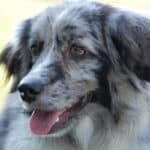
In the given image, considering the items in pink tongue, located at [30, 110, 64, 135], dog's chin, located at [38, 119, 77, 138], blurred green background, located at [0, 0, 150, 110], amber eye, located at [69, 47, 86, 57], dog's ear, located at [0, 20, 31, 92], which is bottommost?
blurred green background, located at [0, 0, 150, 110]

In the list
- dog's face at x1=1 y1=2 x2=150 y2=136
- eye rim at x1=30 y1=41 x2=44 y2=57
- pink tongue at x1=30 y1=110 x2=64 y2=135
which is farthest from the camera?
eye rim at x1=30 y1=41 x2=44 y2=57

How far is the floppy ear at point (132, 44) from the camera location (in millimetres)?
5168

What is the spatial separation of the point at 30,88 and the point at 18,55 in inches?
29.2

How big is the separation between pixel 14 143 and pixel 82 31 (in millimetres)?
1053

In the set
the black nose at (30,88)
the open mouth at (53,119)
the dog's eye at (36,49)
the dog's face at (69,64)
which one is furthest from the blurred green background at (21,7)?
the black nose at (30,88)

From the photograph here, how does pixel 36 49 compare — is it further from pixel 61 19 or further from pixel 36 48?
pixel 61 19

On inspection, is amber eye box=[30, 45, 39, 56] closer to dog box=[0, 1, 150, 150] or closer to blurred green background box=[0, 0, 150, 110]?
dog box=[0, 1, 150, 150]

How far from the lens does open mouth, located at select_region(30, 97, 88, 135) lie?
5.17 meters

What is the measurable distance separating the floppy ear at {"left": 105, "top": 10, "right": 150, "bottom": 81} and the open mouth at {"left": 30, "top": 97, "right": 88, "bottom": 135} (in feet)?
1.49

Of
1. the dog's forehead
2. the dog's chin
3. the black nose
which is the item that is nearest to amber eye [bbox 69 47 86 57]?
the dog's forehead

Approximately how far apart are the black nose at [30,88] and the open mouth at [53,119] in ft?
0.70

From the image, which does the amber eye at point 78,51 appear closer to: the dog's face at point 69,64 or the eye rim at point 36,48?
the dog's face at point 69,64

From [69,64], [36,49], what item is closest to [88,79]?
[69,64]

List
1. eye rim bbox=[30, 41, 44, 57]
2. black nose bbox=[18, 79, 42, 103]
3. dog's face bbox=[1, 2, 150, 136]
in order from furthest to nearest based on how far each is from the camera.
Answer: eye rim bbox=[30, 41, 44, 57] < dog's face bbox=[1, 2, 150, 136] < black nose bbox=[18, 79, 42, 103]
